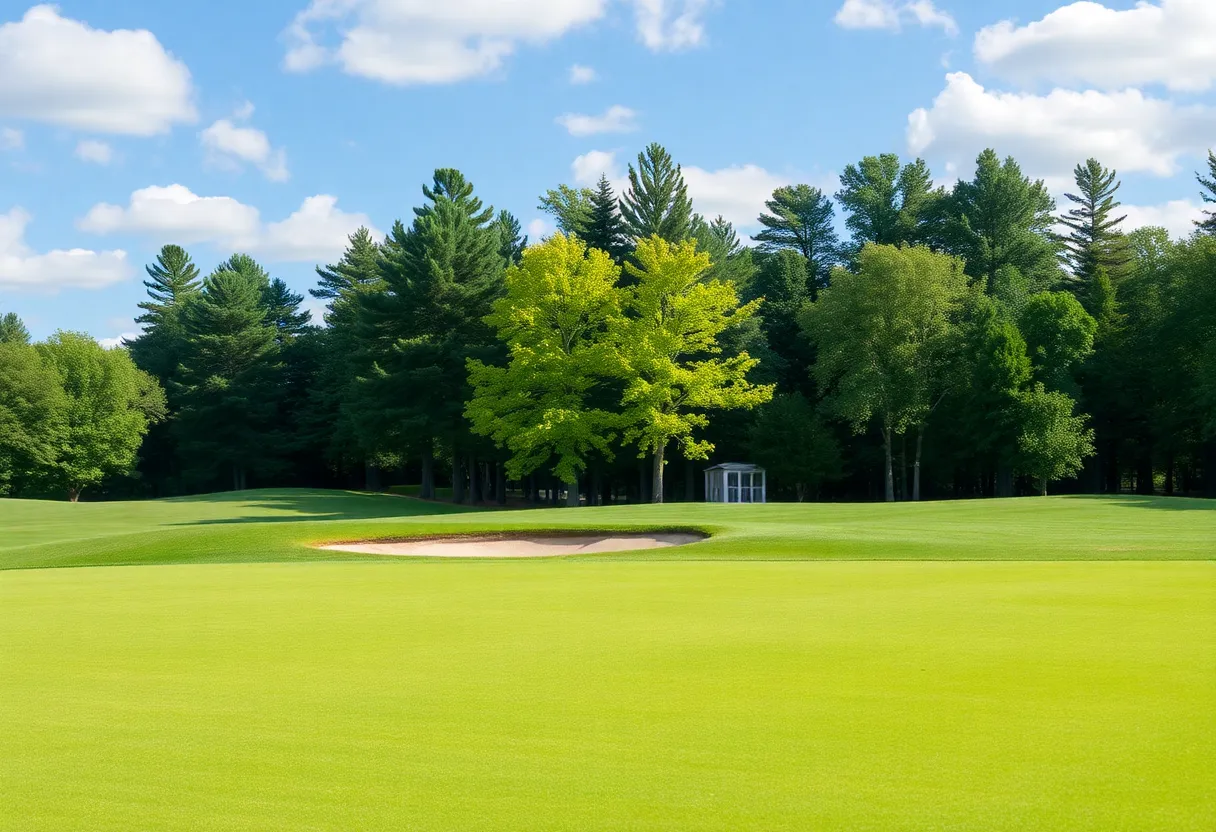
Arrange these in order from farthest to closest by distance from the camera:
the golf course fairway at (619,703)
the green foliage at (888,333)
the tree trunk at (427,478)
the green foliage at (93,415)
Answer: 1. the green foliage at (93,415)
2. the tree trunk at (427,478)
3. the green foliage at (888,333)
4. the golf course fairway at (619,703)

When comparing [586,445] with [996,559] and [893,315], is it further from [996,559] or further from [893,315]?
[996,559]

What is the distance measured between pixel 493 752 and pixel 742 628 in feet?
17.4

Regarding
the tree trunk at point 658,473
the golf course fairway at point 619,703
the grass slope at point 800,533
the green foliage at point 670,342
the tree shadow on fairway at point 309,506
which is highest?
the green foliage at point 670,342

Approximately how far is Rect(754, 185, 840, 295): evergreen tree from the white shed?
109 ft

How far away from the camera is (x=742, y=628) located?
11047mm

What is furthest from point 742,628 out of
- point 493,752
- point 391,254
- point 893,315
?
point 391,254

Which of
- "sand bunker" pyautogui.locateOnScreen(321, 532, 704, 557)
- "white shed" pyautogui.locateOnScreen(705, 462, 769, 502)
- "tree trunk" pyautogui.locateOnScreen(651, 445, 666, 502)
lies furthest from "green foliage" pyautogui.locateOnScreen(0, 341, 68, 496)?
"sand bunker" pyautogui.locateOnScreen(321, 532, 704, 557)

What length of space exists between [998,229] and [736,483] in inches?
1133

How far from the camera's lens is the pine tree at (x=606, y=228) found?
62312 millimetres

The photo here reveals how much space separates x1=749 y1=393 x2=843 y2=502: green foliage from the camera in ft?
201

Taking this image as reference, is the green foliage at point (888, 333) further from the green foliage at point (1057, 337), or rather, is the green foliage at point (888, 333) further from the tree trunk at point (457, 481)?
the tree trunk at point (457, 481)

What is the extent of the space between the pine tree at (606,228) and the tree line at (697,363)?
0.53 feet

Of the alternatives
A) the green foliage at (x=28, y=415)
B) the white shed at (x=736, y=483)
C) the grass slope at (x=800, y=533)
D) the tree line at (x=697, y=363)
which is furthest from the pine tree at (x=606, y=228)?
the green foliage at (x=28, y=415)

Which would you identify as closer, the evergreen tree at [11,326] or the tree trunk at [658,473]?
the tree trunk at [658,473]
